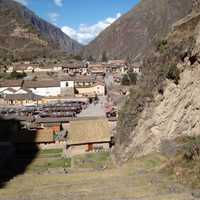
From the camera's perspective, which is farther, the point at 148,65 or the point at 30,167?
the point at 30,167

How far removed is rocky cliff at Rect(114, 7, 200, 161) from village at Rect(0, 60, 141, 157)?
8358 millimetres

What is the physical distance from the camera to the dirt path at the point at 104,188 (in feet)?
40.6

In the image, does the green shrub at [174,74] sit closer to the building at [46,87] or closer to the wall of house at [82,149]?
the wall of house at [82,149]

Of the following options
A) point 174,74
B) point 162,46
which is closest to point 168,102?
point 174,74

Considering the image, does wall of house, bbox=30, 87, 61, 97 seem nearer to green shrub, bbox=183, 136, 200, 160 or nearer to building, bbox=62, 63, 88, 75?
building, bbox=62, 63, 88, 75

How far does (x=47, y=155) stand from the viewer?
35156 millimetres

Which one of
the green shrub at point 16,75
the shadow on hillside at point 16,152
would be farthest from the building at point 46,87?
the shadow on hillside at point 16,152

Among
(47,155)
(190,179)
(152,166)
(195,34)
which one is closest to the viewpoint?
(190,179)

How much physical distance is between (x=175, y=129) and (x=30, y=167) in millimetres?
12728

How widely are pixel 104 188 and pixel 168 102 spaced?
10.2 m

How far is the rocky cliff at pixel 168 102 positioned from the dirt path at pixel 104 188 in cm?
509

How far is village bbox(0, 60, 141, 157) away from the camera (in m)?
37.0

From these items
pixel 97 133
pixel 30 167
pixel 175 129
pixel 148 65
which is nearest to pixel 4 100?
pixel 97 133

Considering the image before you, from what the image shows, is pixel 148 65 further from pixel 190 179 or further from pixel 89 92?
pixel 89 92
